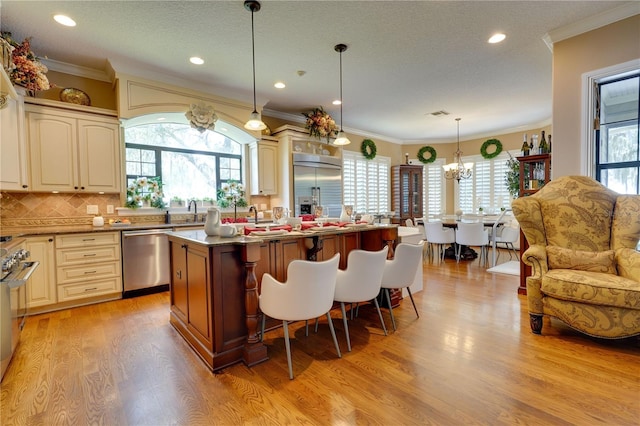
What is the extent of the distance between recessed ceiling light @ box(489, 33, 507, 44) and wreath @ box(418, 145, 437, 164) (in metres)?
5.12

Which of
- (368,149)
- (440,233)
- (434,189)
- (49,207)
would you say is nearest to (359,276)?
(440,233)

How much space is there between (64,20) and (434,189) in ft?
27.0

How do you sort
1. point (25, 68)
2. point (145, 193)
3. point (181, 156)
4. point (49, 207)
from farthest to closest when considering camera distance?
1. point (181, 156)
2. point (145, 193)
3. point (49, 207)
4. point (25, 68)

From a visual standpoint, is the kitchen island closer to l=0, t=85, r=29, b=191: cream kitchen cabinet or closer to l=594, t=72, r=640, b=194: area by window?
l=0, t=85, r=29, b=191: cream kitchen cabinet

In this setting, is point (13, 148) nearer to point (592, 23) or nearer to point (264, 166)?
point (264, 166)

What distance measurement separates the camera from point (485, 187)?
25.4ft

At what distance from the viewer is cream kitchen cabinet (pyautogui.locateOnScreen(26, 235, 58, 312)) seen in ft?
10.6

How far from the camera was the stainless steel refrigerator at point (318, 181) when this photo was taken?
548 centimetres

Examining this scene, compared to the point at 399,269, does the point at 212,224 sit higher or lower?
higher

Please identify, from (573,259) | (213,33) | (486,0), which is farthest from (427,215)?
(213,33)

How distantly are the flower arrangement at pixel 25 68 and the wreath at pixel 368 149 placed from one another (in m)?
5.80

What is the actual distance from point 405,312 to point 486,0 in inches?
122

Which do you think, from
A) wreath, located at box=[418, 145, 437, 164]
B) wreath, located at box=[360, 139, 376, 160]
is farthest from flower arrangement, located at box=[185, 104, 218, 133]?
wreath, located at box=[418, 145, 437, 164]

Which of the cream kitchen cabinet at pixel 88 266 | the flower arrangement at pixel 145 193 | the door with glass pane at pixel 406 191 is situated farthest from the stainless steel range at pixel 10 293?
the door with glass pane at pixel 406 191
